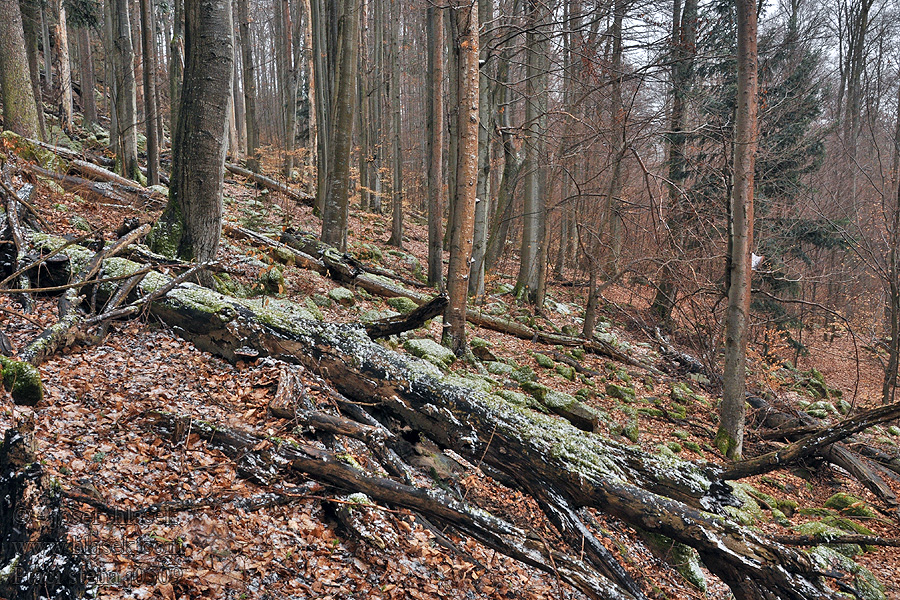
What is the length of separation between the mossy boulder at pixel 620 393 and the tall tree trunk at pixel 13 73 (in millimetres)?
10633

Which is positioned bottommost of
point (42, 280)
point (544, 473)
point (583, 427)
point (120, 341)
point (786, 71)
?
point (583, 427)

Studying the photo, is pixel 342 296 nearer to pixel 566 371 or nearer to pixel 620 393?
pixel 566 371

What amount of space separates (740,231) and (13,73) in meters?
11.1

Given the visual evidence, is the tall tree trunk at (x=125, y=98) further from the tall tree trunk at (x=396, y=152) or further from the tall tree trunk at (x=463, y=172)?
the tall tree trunk at (x=463, y=172)

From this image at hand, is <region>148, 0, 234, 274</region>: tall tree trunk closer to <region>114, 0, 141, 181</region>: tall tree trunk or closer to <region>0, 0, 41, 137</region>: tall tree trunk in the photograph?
<region>0, 0, 41, 137</region>: tall tree trunk

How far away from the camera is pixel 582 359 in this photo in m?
9.85

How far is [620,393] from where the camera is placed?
8391 millimetres

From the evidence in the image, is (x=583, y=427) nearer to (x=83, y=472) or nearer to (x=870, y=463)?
(x=870, y=463)

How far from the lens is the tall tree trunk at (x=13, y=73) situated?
7770 millimetres

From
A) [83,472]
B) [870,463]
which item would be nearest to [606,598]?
[83,472]

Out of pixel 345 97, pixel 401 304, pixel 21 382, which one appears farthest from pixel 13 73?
pixel 21 382

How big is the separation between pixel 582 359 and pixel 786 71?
9.76m

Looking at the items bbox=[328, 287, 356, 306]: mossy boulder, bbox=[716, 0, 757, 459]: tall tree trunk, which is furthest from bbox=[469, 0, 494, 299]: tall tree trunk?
bbox=[716, 0, 757, 459]: tall tree trunk

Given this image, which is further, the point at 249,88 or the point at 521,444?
the point at 249,88
